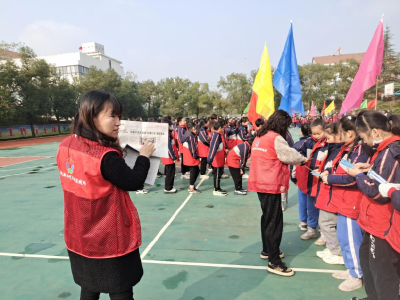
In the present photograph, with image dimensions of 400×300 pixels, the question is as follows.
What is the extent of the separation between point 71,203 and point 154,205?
401 cm

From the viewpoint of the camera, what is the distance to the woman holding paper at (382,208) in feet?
6.21

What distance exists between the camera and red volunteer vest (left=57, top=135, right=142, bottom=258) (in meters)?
1.41

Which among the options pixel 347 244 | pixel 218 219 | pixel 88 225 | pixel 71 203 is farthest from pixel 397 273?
pixel 218 219

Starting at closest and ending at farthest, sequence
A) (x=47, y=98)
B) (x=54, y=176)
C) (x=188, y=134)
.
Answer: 1. (x=188, y=134)
2. (x=54, y=176)
3. (x=47, y=98)

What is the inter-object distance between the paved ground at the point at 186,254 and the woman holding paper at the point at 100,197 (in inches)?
50.3

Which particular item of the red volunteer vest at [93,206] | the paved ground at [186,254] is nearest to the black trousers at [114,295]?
the red volunteer vest at [93,206]

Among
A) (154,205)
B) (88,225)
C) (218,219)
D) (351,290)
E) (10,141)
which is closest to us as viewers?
(88,225)

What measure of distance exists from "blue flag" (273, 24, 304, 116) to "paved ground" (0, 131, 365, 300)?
6.48ft

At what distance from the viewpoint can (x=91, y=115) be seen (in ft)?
4.74

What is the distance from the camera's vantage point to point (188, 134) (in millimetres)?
6535

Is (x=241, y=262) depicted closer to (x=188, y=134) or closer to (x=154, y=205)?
(x=154, y=205)

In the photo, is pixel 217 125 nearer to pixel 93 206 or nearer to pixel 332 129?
pixel 332 129

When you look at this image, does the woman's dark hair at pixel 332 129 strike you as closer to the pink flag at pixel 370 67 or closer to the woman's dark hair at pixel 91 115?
the pink flag at pixel 370 67

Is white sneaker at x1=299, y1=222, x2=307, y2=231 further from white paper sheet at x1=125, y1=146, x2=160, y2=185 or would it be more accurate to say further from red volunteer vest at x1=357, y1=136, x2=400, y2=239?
white paper sheet at x1=125, y1=146, x2=160, y2=185
